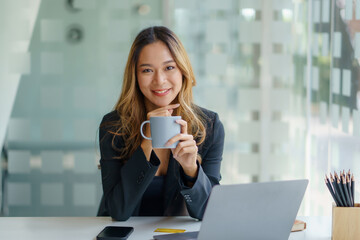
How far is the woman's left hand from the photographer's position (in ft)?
4.59

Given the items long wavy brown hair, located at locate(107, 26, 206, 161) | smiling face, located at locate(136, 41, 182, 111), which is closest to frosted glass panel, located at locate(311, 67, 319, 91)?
long wavy brown hair, located at locate(107, 26, 206, 161)

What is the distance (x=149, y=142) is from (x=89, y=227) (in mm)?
357

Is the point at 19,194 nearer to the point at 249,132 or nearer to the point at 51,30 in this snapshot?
the point at 51,30

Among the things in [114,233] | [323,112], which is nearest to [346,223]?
[114,233]

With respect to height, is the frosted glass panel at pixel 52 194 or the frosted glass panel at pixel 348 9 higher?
the frosted glass panel at pixel 348 9

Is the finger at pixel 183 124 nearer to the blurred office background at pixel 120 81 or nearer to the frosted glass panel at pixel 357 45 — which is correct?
the frosted glass panel at pixel 357 45

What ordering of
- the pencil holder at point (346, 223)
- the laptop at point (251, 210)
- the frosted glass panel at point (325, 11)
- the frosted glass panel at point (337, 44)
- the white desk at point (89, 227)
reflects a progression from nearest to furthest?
the laptop at point (251, 210), the pencil holder at point (346, 223), the white desk at point (89, 227), the frosted glass panel at point (337, 44), the frosted glass panel at point (325, 11)

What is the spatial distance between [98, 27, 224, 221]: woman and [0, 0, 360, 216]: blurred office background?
1484 millimetres

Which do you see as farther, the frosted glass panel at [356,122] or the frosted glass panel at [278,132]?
the frosted glass panel at [278,132]

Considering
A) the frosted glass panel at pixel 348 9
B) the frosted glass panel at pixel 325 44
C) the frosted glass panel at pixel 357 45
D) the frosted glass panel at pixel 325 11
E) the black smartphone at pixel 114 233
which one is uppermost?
the frosted glass panel at pixel 325 11

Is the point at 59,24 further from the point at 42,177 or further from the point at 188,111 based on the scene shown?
the point at 188,111

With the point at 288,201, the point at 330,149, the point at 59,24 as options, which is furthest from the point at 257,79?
the point at 288,201

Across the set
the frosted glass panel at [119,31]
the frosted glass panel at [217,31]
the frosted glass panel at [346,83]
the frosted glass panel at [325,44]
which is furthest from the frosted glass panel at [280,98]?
the frosted glass panel at [119,31]

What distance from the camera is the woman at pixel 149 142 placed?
1637 millimetres
